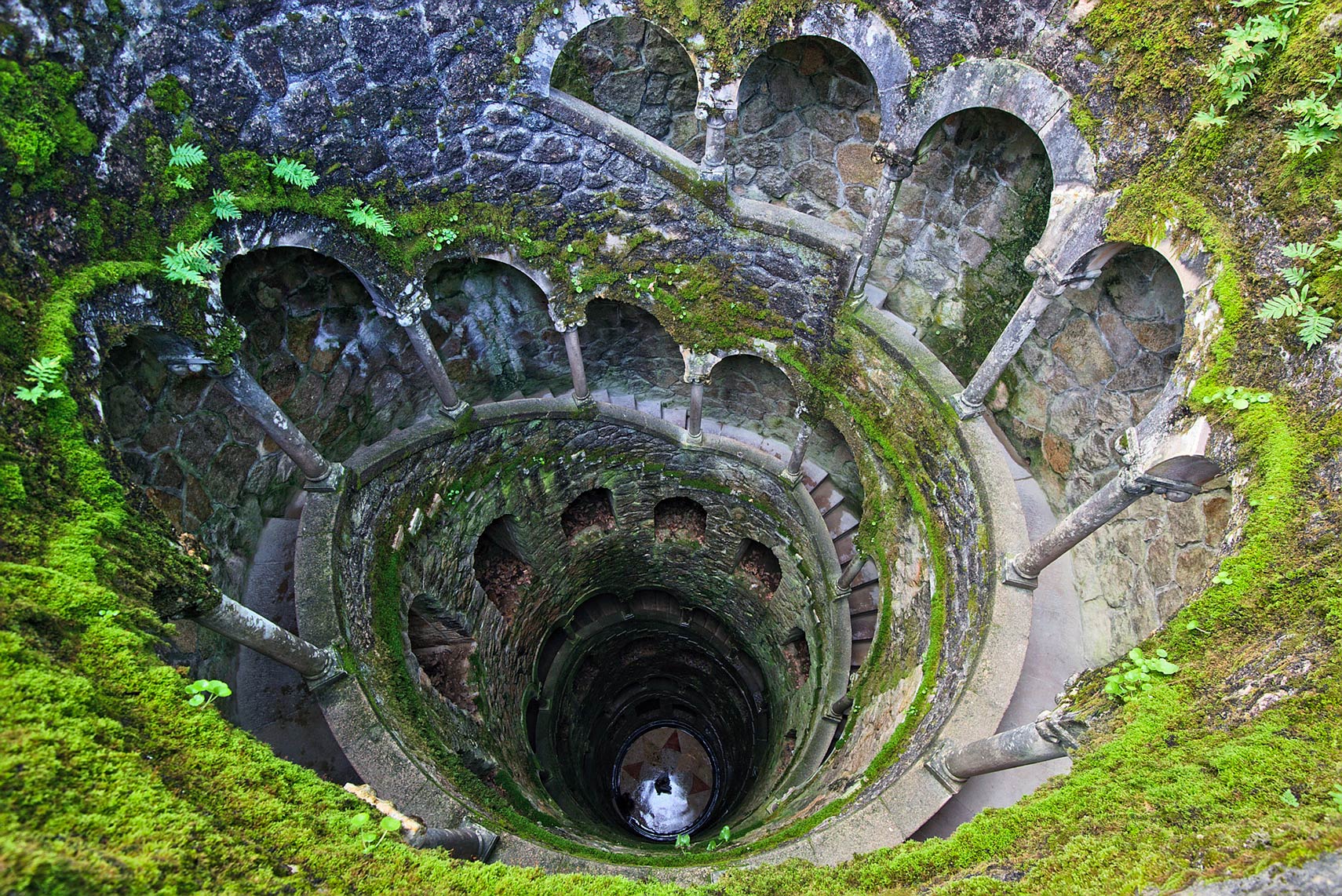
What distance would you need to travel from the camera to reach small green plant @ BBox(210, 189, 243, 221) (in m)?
6.32

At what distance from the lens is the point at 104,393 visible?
20.6ft

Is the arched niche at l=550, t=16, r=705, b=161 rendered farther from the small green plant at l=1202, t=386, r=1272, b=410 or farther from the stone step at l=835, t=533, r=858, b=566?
the small green plant at l=1202, t=386, r=1272, b=410

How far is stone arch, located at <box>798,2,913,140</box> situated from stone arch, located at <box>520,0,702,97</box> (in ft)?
4.66

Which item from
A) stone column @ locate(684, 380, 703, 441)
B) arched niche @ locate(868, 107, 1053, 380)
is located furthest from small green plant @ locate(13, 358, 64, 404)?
arched niche @ locate(868, 107, 1053, 380)

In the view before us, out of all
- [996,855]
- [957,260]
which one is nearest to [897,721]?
[996,855]

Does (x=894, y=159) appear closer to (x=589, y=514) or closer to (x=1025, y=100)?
(x=1025, y=100)

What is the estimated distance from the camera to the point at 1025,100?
6.54m

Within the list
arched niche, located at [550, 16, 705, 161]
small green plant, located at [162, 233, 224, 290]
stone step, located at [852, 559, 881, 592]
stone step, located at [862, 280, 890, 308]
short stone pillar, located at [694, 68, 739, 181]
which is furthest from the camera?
stone step, located at [852, 559, 881, 592]

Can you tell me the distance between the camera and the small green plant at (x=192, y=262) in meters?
5.97

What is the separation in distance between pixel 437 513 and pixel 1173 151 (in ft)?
33.1

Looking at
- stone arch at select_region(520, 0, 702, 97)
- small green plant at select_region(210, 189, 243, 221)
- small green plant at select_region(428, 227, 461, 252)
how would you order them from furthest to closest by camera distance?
small green plant at select_region(428, 227, 461, 252) → stone arch at select_region(520, 0, 702, 97) → small green plant at select_region(210, 189, 243, 221)

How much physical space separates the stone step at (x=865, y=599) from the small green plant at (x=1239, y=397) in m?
6.75

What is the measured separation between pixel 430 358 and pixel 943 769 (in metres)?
8.09

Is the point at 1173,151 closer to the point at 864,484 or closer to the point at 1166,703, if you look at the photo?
the point at 1166,703
